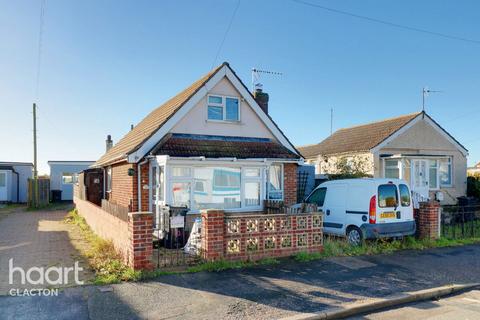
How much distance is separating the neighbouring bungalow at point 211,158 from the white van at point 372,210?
121 inches

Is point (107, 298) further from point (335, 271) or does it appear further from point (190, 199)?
point (190, 199)

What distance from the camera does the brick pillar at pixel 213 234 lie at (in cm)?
779

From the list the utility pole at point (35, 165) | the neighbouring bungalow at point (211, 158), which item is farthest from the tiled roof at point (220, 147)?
the utility pole at point (35, 165)

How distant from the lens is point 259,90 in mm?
15898

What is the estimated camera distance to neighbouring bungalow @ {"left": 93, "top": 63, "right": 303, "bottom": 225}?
11.5 m

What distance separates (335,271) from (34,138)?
26736 mm

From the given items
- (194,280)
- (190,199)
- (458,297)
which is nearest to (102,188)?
(190,199)

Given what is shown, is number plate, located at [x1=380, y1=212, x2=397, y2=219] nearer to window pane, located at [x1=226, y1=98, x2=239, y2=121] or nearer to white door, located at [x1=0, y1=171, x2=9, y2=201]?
window pane, located at [x1=226, y1=98, x2=239, y2=121]

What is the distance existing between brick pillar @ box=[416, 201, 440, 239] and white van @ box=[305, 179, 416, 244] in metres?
0.76

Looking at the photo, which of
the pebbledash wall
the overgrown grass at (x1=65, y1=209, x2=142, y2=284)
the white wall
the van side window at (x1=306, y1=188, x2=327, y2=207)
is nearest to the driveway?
the overgrown grass at (x1=65, y1=209, x2=142, y2=284)

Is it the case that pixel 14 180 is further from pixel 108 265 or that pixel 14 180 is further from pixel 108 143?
pixel 108 265

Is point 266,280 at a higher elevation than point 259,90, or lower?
lower

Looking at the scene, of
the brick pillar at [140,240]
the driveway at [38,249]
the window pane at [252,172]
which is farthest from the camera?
the window pane at [252,172]

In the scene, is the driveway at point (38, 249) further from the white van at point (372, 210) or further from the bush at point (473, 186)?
the bush at point (473, 186)
